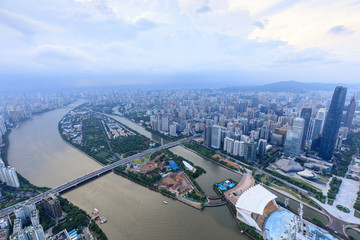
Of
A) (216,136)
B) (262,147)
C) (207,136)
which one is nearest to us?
(262,147)

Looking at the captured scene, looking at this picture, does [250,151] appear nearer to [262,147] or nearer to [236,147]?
[236,147]

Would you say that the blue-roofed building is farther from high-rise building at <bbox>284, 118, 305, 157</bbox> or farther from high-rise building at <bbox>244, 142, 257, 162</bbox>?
high-rise building at <bbox>284, 118, 305, 157</bbox>

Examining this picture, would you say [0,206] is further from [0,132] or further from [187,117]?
[187,117]

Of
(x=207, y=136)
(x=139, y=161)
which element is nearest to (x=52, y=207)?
(x=139, y=161)

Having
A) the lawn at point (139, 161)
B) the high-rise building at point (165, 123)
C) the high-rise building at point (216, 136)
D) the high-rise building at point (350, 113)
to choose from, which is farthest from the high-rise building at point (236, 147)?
the high-rise building at point (350, 113)

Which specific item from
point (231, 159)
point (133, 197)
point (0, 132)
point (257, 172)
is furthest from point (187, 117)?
point (0, 132)

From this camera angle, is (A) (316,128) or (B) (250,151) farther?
(A) (316,128)
